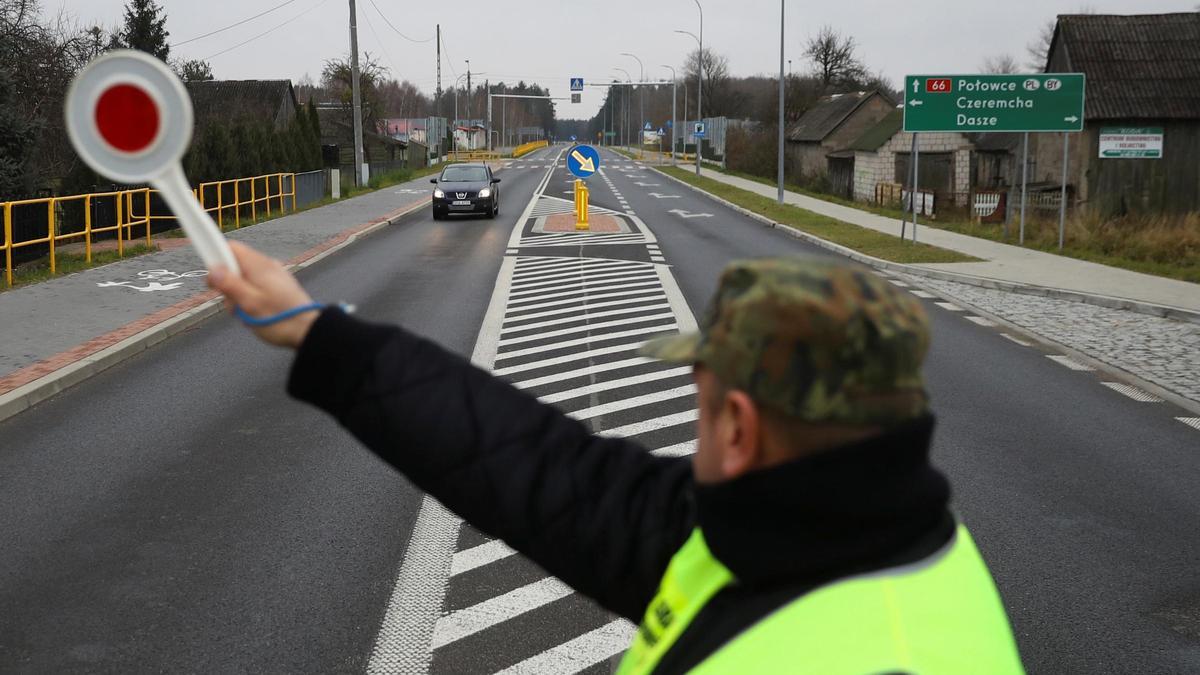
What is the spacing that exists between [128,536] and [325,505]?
104cm

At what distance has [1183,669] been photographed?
4.78 m

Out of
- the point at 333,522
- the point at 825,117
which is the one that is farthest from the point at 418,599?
the point at 825,117

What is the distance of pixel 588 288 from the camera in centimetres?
1708

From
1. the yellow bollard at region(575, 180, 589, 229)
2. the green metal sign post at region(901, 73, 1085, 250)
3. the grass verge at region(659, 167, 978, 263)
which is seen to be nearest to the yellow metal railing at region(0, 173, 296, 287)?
the yellow bollard at region(575, 180, 589, 229)

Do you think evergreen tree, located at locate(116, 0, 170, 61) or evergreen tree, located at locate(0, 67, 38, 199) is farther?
evergreen tree, located at locate(116, 0, 170, 61)

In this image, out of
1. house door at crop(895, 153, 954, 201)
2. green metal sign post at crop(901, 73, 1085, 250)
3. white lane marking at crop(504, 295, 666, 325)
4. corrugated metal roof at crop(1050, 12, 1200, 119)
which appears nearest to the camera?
white lane marking at crop(504, 295, 666, 325)

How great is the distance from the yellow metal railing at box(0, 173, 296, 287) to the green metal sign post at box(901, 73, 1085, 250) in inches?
566

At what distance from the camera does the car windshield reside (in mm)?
33156

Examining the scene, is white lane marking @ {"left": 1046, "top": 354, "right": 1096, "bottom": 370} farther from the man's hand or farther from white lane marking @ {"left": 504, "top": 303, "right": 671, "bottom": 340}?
the man's hand

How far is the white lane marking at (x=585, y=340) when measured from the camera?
1159 cm

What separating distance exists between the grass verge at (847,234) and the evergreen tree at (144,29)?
82.3 ft

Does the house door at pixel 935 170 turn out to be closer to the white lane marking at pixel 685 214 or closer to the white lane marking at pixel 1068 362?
the white lane marking at pixel 685 214

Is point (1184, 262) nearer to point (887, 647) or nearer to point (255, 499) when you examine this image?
point (255, 499)

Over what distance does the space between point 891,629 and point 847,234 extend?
27157 mm
